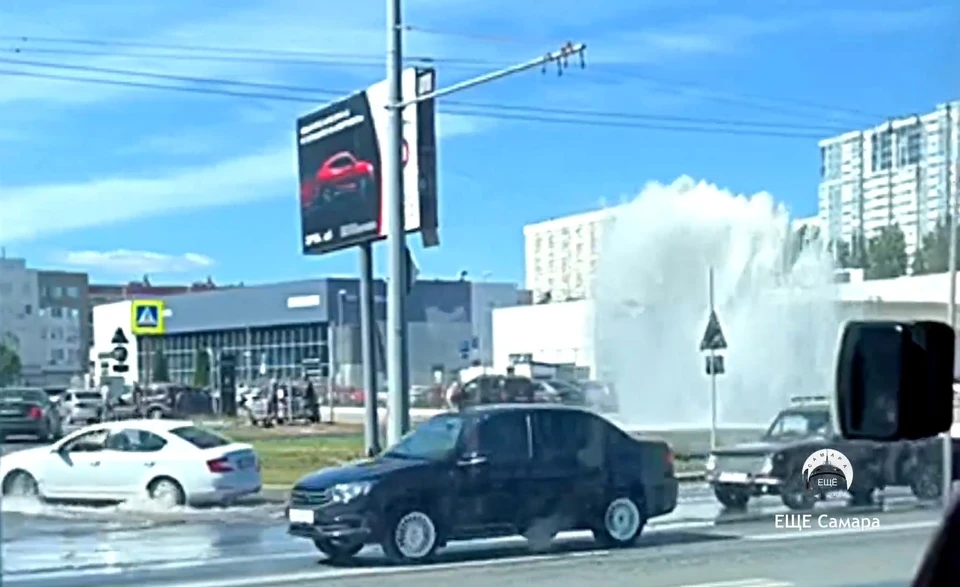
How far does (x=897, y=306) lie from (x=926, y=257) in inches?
8.4

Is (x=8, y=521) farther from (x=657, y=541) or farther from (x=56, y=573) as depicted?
(x=657, y=541)

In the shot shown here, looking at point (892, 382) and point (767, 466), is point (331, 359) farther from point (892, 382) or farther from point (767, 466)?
point (892, 382)

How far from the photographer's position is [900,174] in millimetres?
5484

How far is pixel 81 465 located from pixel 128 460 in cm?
59

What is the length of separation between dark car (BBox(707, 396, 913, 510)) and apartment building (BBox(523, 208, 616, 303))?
1267 mm

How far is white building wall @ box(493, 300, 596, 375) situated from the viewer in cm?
977

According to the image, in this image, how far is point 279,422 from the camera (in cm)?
1196

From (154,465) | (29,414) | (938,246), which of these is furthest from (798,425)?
(154,465)

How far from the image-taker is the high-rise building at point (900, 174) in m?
5.30

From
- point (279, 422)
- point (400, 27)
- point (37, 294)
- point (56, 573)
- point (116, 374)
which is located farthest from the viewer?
point (279, 422)

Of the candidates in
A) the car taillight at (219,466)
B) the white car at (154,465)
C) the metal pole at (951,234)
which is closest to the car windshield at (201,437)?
the white car at (154,465)

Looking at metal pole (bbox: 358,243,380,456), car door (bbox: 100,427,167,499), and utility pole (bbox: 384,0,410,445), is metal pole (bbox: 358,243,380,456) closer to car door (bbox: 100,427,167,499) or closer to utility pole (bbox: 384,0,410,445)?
utility pole (bbox: 384,0,410,445)

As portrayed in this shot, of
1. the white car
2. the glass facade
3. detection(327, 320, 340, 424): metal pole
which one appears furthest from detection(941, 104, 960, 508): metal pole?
the white car

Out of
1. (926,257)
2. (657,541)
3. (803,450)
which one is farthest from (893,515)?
(926,257)
